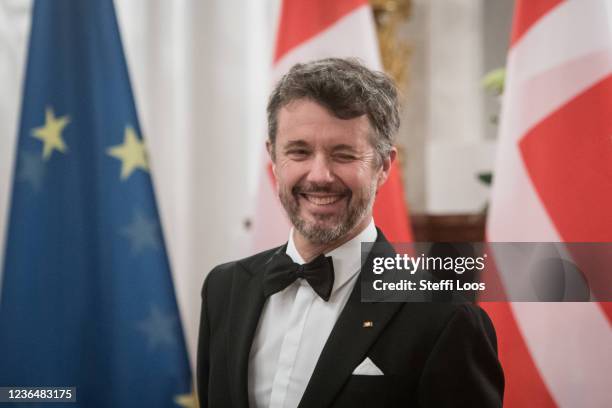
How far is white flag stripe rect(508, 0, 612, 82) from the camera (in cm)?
149

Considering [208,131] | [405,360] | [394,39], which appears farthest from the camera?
[394,39]

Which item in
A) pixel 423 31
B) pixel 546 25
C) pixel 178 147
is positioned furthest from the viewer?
pixel 423 31

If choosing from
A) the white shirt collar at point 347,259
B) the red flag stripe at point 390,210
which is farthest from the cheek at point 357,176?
the red flag stripe at point 390,210

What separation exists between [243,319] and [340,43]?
0.98 m

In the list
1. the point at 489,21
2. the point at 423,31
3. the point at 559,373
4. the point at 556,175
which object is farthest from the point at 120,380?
the point at 489,21

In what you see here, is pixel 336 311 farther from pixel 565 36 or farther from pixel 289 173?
pixel 565 36

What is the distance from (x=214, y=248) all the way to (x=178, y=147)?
1.39ft

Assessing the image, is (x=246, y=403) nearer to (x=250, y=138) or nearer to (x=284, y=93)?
(x=284, y=93)

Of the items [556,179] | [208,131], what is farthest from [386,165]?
[208,131]

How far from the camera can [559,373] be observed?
1.42 m

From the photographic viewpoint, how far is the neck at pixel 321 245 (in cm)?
115

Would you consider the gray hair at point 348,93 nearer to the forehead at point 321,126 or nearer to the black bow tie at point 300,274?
the forehead at point 321,126

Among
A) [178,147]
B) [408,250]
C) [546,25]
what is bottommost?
[408,250]

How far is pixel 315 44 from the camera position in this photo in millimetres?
1880
